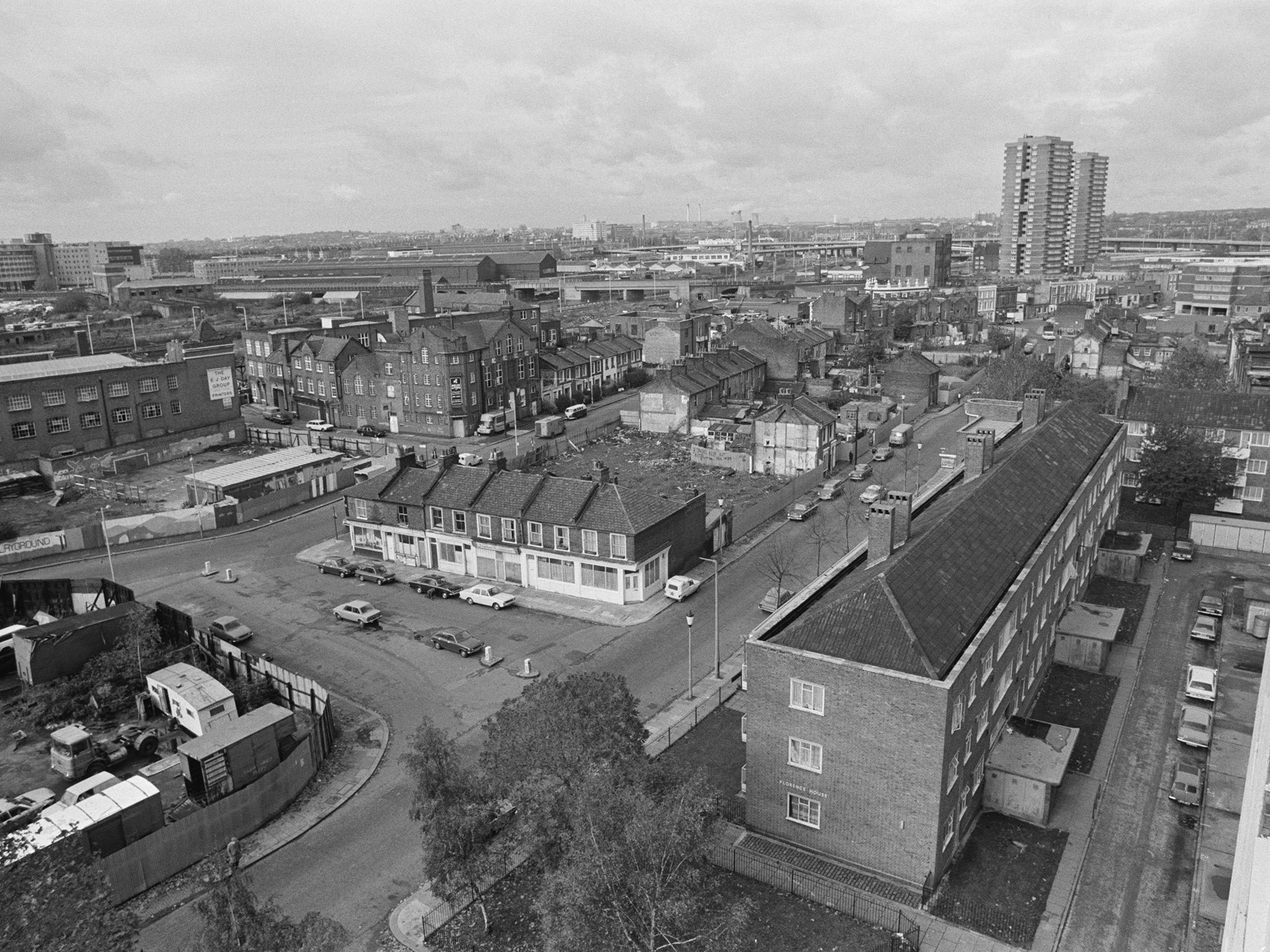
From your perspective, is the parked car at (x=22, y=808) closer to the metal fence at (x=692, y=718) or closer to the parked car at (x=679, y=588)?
the metal fence at (x=692, y=718)

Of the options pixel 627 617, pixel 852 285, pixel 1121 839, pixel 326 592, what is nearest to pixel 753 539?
pixel 627 617

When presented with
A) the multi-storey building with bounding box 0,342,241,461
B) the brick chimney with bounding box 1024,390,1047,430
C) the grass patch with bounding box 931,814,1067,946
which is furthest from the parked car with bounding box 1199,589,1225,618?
the multi-storey building with bounding box 0,342,241,461

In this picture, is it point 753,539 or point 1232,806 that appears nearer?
point 1232,806

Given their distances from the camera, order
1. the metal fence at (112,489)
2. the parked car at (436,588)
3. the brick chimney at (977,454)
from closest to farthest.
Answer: the brick chimney at (977,454), the parked car at (436,588), the metal fence at (112,489)

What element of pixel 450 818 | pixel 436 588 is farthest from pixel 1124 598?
pixel 450 818

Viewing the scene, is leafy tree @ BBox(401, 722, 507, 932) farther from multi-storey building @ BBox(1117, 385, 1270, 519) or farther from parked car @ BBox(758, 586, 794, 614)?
multi-storey building @ BBox(1117, 385, 1270, 519)

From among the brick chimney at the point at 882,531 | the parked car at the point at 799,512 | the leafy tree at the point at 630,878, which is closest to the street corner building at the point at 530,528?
the parked car at the point at 799,512

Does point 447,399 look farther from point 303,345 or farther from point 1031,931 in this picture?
point 1031,931
